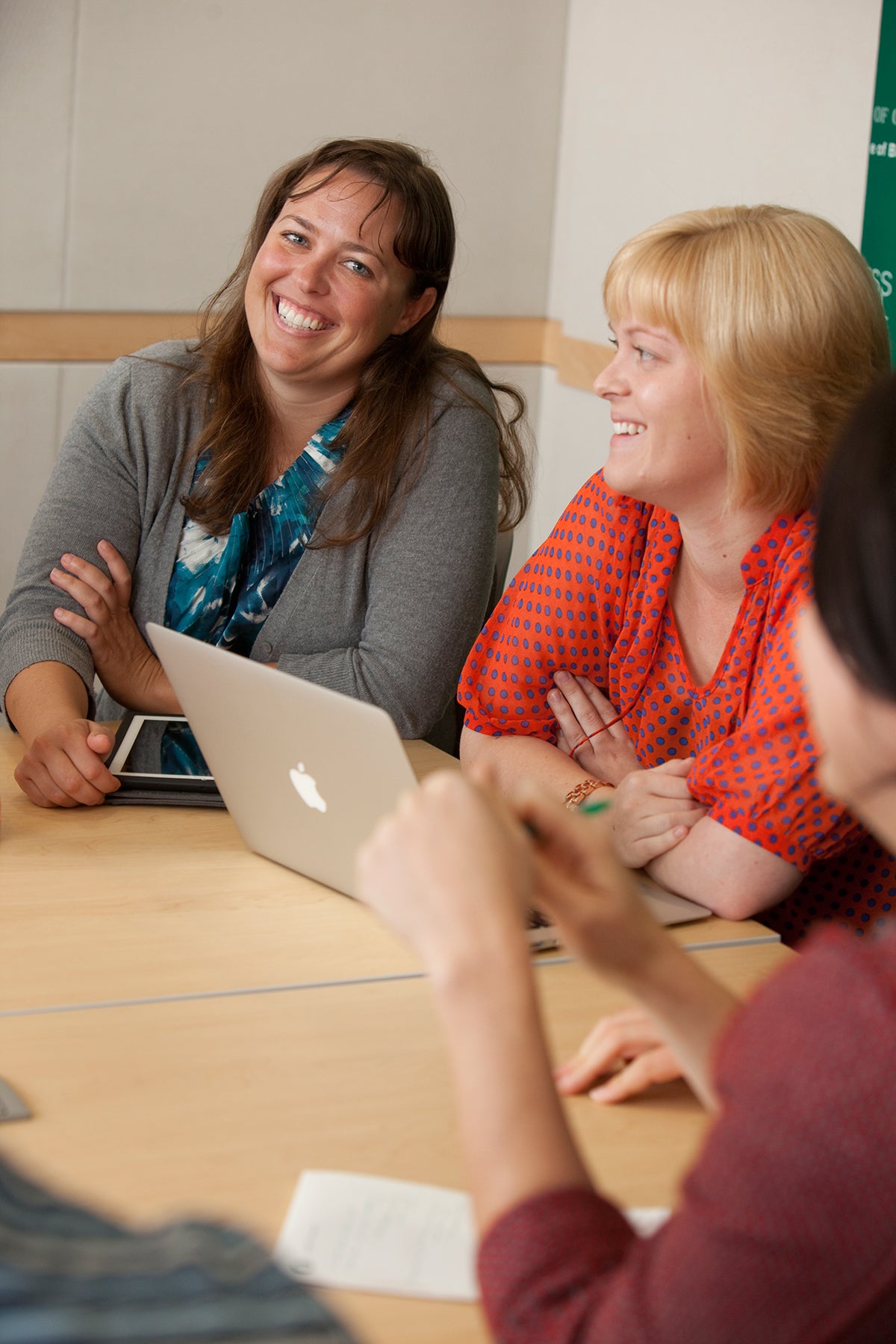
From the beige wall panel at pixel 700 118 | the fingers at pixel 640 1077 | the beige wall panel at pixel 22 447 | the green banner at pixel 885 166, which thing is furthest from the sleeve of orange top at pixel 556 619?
the beige wall panel at pixel 22 447

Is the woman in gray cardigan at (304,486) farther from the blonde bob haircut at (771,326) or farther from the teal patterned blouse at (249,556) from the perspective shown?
the blonde bob haircut at (771,326)

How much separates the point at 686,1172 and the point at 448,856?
8.0 inches

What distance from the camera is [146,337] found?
143 inches

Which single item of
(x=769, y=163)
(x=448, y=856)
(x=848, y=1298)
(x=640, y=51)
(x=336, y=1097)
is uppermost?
(x=640, y=51)

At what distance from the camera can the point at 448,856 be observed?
762mm

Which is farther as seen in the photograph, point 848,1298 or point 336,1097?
point 336,1097

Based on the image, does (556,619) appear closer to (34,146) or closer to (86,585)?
(86,585)

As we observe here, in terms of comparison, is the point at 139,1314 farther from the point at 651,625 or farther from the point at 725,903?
the point at 651,625

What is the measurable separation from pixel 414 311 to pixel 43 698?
2.72 feet

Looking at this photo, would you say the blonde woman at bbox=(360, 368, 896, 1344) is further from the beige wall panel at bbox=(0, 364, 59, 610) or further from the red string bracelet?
the beige wall panel at bbox=(0, 364, 59, 610)

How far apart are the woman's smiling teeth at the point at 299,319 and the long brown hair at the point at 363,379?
0.37ft

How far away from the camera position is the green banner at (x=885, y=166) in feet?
8.74

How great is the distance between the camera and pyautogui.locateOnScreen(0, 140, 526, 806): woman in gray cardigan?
1.92 m

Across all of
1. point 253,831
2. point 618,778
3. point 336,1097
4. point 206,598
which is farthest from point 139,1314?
point 206,598
